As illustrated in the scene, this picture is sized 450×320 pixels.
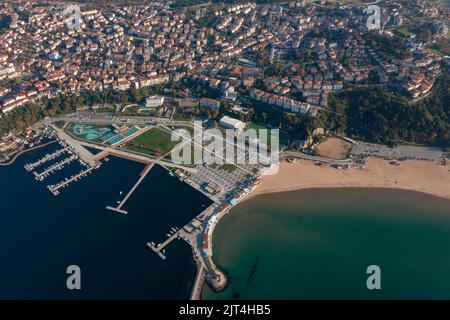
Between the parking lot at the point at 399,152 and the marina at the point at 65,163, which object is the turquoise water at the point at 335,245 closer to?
the parking lot at the point at 399,152

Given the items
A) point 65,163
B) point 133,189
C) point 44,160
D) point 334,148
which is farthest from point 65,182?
point 334,148

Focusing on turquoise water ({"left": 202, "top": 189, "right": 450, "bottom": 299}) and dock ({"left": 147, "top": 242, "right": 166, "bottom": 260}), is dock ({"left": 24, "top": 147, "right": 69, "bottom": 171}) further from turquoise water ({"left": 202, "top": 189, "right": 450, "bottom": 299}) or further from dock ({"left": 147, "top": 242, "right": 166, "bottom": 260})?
turquoise water ({"left": 202, "top": 189, "right": 450, "bottom": 299})

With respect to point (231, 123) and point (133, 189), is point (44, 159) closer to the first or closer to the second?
point (133, 189)

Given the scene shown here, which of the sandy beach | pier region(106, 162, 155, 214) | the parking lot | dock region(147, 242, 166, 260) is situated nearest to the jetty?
pier region(106, 162, 155, 214)

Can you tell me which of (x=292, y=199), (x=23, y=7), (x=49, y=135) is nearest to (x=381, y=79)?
(x=292, y=199)

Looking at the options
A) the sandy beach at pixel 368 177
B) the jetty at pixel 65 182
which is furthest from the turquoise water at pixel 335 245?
the jetty at pixel 65 182

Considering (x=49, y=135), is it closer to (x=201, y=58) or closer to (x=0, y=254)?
(x=0, y=254)

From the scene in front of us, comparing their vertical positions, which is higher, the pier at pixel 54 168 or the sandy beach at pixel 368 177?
the pier at pixel 54 168
